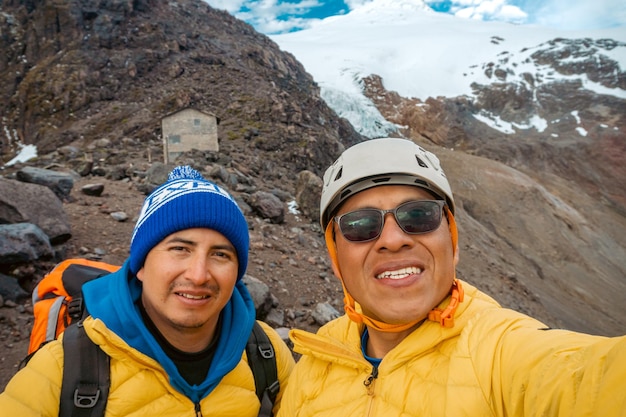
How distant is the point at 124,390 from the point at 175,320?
1.45 feet

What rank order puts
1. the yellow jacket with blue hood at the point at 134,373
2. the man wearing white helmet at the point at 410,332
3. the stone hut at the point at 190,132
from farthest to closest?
1. the stone hut at the point at 190,132
2. the yellow jacket with blue hood at the point at 134,373
3. the man wearing white helmet at the point at 410,332

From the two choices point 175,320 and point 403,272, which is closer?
point 403,272

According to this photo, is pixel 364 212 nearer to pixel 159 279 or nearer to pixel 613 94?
pixel 159 279

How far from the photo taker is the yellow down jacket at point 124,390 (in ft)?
6.18

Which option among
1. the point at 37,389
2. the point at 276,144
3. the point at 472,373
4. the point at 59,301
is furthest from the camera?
the point at 276,144

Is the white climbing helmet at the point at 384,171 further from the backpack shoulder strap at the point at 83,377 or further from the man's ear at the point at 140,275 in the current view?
the backpack shoulder strap at the point at 83,377

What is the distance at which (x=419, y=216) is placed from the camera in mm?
2047

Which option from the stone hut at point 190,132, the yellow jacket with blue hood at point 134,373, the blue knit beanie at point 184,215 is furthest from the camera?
the stone hut at point 190,132

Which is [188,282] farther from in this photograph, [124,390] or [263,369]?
[263,369]

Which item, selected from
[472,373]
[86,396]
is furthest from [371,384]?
[86,396]

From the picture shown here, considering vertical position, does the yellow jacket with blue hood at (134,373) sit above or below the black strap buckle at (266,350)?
above

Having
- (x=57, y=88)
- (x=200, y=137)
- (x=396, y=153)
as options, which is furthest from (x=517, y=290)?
(x=57, y=88)

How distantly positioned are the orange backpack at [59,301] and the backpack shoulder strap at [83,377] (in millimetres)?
366

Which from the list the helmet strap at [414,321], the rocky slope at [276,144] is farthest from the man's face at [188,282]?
the rocky slope at [276,144]
